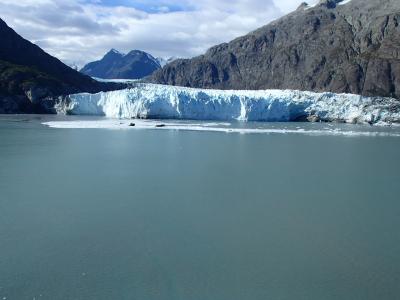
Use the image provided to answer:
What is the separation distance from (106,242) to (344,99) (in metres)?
29.7

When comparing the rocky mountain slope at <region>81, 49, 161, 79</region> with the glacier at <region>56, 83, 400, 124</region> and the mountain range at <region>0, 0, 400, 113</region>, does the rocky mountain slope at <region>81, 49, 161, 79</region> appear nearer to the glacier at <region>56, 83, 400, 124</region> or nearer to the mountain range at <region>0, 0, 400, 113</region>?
the mountain range at <region>0, 0, 400, 113</region>

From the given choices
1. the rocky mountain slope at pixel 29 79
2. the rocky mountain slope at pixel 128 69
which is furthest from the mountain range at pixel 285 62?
the rocky mountain slope at pixel 128 69

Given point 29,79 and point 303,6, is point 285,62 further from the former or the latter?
point 29,79

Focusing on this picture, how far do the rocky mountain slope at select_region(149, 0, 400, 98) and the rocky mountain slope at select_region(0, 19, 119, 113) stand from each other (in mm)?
36990

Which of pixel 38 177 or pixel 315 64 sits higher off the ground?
pixel 315 64

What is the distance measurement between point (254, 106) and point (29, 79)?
2178 centimetres

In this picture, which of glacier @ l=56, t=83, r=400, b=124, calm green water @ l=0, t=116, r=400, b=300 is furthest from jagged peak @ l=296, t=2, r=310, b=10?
calm green water @ l=0, t=116, r=400, b=300

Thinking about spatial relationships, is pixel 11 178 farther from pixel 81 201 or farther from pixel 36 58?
pixel 36 58

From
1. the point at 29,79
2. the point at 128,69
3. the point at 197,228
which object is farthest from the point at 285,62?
the point at 128,69

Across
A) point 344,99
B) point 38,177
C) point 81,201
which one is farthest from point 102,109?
point 81,201

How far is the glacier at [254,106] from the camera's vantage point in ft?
109

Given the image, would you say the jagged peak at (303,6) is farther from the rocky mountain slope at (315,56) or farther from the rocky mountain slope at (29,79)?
the rocky mountain slope at (29,79)

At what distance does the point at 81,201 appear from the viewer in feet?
28.2

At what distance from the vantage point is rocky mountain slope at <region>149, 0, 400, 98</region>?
71.2 m
